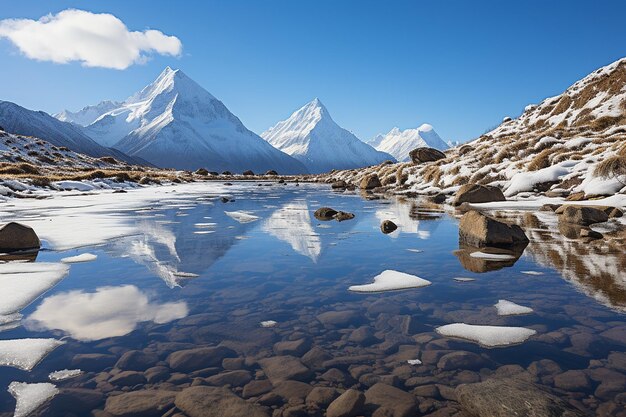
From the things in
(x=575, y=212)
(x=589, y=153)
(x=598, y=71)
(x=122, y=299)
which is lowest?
(x=122, y=299)

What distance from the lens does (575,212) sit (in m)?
12.3

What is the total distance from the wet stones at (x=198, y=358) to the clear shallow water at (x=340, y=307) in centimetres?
11

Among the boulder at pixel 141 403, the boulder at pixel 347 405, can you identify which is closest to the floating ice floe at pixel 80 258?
the boulder at pixel 141 403

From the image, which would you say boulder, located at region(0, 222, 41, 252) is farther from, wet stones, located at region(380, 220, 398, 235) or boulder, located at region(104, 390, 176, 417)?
wet stones, located at region(380, 220, 398, 235)

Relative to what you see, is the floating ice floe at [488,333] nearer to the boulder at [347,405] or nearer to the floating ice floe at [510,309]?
the floating ice floe at [510,309]

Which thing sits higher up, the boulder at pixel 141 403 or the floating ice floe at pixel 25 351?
the boulder at pixel 141 403

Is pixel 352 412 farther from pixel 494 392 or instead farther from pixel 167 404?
pixel 167 404

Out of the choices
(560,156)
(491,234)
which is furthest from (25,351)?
(560,156)

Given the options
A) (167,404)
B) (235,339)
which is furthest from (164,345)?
(167,404)

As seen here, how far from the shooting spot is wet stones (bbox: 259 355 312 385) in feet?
10.7

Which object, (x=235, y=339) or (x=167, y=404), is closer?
(x=167, y=404)

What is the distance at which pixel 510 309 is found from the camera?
482 centimetres

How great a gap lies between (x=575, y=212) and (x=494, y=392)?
11.5 m

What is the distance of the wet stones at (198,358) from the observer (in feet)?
11.4
